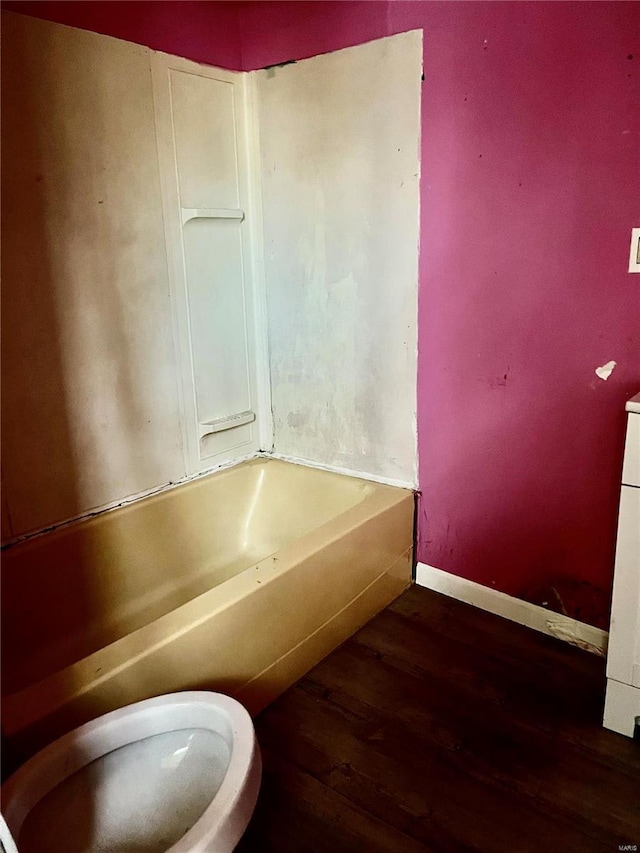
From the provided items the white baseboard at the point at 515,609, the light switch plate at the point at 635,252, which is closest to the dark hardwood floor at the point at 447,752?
the white baseboard at the point at 515,609

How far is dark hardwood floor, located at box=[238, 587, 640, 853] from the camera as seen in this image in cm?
131

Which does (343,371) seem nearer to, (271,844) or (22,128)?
A: (22,128)

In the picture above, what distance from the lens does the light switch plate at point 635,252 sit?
1578 millimetres

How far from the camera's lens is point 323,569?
1.80 metres

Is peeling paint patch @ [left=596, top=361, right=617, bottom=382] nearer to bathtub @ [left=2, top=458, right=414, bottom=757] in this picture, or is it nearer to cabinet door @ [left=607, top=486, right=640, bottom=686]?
cabinet door @ [left=607, top=486, right=640, bottom=686]

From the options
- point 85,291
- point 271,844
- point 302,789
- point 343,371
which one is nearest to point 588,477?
point 343,371

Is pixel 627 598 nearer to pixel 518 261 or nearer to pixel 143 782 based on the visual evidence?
pixel 518 261

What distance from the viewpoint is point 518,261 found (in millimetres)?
1804

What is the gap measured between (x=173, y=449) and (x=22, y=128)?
1.09m

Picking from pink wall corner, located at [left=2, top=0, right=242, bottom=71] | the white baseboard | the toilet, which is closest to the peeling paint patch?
the white baseboard

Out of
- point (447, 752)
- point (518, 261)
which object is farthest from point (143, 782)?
point (518, 261)

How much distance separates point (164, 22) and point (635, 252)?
5.29 feet

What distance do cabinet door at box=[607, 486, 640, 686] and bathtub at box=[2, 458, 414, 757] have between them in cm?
75

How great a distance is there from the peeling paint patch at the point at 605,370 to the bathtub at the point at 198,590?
76cm
